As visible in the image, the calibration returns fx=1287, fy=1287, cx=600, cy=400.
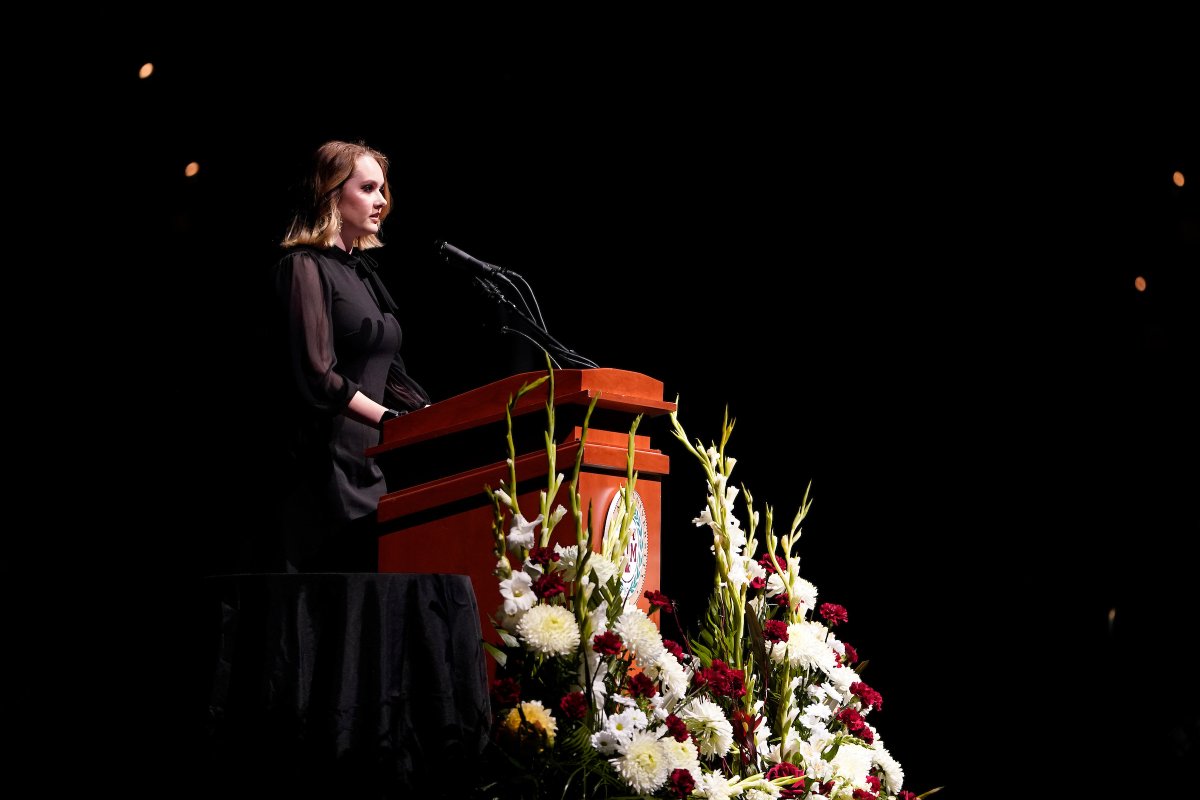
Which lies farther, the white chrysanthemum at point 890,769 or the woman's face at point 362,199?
the woman's face at point 362,199

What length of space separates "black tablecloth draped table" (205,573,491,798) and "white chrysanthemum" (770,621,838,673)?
1.99 feet

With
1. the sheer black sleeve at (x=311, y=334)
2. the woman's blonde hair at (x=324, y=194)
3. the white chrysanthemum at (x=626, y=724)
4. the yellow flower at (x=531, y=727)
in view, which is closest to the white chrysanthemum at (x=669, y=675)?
the white chrysanthemum at (x=626, y=724)

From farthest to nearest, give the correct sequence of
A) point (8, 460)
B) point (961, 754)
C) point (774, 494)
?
point (774, 494) < point (961, 754) < point (8, 460)

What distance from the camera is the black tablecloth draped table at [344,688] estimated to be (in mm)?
1664

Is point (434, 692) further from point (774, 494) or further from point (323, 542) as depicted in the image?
point (774, 494)

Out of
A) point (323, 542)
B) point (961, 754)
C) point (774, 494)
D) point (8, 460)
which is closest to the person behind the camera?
point (323, 542)

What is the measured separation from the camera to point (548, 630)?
180 centimetres

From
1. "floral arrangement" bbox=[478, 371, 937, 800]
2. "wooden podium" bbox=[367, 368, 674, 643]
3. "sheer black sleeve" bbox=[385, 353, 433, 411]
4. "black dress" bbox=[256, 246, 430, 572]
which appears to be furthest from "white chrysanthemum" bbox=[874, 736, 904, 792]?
"sheer black sleeve" bbox=[385, 353, 433, 411]

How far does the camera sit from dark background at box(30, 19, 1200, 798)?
3375 mm

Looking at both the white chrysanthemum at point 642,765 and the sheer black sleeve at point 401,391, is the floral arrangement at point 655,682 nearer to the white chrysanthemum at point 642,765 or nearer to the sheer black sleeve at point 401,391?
the white chrysanthemum at point 642,765

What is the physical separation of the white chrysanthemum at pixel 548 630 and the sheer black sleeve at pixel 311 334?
69 centimetres

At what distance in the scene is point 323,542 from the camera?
2350mm

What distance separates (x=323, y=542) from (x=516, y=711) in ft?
2.31

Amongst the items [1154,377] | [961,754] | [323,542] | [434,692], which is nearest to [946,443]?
[1154,377]
